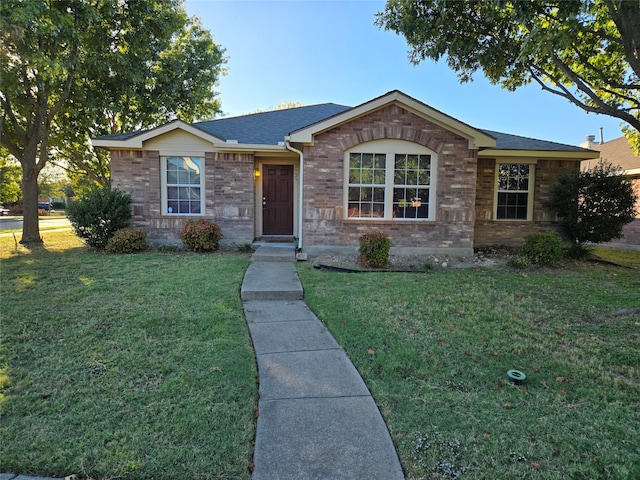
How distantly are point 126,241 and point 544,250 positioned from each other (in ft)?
34.6

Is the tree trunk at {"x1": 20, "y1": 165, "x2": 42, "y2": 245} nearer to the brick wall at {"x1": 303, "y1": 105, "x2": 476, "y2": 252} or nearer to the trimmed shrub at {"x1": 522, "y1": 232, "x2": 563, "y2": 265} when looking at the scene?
the brick wall at {"x1": 303, "y1": 105, "x2": 476, "y2": 252}

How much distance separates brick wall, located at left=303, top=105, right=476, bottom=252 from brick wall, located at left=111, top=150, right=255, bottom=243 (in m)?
2.17

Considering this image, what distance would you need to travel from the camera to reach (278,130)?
11422 millimetres

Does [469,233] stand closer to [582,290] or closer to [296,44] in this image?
[582,290]

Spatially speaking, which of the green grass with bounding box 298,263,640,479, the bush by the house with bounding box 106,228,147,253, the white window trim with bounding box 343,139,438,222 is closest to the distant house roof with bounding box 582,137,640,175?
the white window trim with bounding box 343,139,438,222

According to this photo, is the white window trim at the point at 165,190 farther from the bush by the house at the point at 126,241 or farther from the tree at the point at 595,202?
the tree at the point at 595,202

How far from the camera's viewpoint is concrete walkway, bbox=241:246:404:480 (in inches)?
84.9

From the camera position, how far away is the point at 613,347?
394cm

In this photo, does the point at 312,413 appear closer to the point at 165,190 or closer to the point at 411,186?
the point at 411,186

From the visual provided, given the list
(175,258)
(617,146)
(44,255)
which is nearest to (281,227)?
(175,258)

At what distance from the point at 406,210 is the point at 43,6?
10.3 metres

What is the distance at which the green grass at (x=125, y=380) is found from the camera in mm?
2176

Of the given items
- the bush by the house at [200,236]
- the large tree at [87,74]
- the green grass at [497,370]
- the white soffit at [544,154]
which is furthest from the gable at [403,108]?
the large tree at [87,74]

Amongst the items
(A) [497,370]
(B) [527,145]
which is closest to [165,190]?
(A) [497,370]
